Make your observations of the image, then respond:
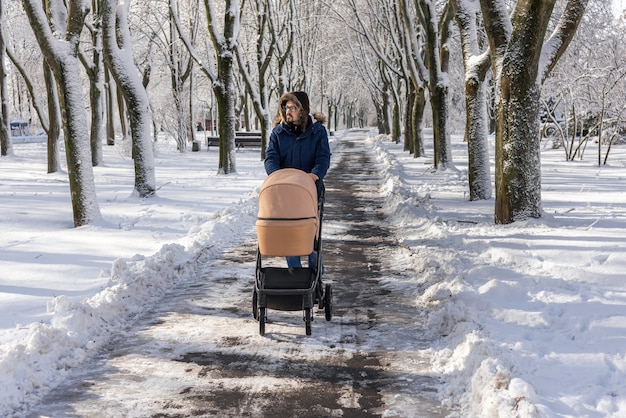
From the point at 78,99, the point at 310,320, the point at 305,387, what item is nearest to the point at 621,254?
the point at 310,320

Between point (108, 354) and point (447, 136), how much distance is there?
53.5 ft

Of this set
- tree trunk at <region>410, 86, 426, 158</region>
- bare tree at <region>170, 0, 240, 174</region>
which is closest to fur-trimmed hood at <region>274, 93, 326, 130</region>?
bare tree at <region>170, 0, 240, 174</region>

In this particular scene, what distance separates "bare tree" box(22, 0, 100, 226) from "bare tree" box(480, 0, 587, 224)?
6663mm

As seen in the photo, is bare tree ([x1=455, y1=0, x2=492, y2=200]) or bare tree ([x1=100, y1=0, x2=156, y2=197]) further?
bare tree ([x1=100, y1=0, x2=156, y2=197])

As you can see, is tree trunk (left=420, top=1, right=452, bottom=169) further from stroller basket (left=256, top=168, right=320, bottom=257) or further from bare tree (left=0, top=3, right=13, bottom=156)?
bare tree (left=0, top=3, right=13, bottom=156)

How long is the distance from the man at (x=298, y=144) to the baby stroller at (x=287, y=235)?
1.61ft

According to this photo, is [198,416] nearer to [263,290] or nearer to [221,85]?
[263,290]

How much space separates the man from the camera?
618 centimetres

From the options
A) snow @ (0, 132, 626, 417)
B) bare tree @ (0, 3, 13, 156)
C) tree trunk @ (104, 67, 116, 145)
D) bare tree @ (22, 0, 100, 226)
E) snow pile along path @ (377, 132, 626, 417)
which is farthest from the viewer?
tree trunk @ (104, 67, 116, 145)

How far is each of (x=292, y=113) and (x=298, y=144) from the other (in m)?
0.31

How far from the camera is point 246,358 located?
5.09 metres

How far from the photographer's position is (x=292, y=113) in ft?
20.1

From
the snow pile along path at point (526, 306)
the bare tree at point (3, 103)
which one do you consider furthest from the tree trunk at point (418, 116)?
the bare tree at point (3, 103)

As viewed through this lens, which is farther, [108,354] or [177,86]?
[177,86]
